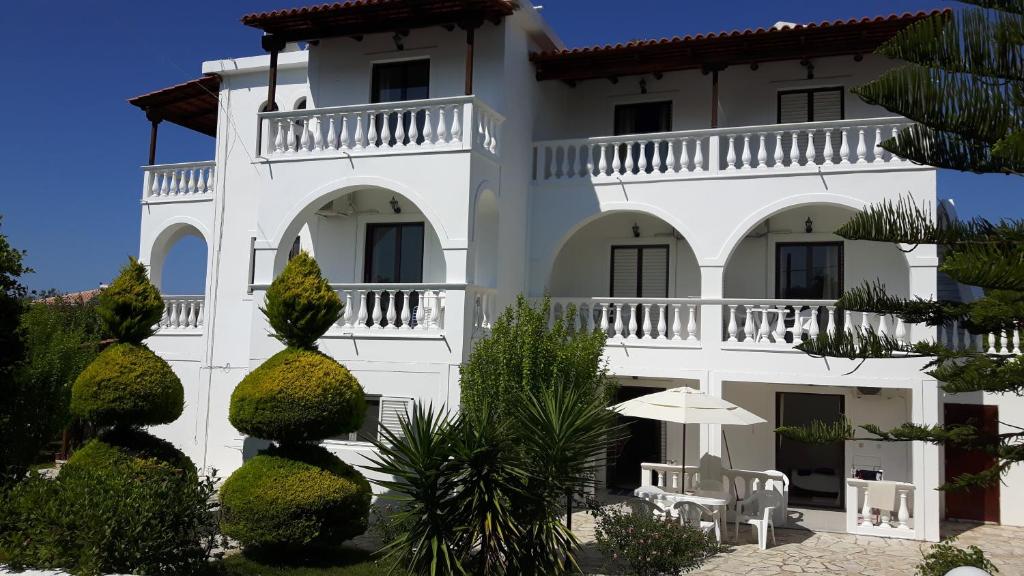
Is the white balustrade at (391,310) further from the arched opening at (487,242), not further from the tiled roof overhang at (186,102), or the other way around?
the tiled roof overhang at (186,102)

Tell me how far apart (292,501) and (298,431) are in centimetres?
87

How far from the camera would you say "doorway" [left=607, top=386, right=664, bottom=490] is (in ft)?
57.2

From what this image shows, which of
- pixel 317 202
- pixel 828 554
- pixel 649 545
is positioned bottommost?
pixel 828 554

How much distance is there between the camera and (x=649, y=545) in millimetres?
9617

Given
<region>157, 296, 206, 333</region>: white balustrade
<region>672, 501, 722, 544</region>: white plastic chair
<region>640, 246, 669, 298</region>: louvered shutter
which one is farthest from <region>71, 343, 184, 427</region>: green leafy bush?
<region>640, 246, 669, 298</region>: louvered shutter

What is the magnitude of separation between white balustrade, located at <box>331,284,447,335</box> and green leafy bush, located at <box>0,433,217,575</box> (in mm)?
5358

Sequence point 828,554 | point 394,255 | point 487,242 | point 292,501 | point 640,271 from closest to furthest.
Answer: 1. point 292,501
2. point 828,554
3. point 487,242
4. point 394,255
5. point 640,271

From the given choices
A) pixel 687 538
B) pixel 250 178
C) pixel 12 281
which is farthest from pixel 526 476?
pixel 250 178

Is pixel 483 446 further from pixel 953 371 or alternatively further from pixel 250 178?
pixel 250 178

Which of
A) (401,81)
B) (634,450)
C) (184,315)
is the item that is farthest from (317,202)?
(634,450)

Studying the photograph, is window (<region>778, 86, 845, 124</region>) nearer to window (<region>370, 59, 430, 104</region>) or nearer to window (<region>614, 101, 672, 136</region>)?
window (<region>614, 101, 672, 136</region>)

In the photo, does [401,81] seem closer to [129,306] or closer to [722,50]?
[722,50]

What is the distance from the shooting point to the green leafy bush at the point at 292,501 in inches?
390

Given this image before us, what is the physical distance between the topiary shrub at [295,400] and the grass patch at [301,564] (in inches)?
57.3
